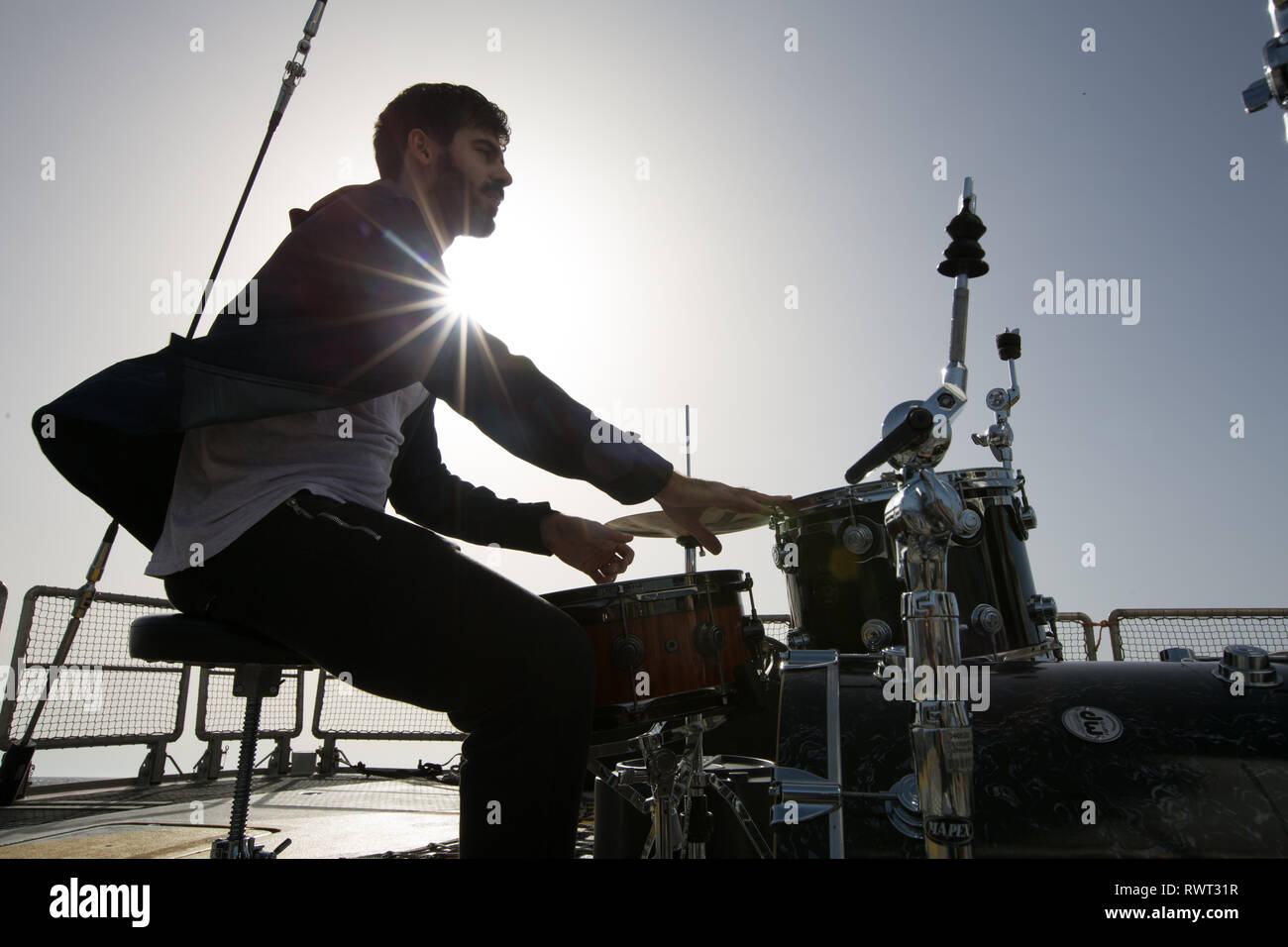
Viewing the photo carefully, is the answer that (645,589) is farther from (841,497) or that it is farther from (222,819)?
(222,819)

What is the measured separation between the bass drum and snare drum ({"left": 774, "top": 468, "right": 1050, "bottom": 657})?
4.45ft

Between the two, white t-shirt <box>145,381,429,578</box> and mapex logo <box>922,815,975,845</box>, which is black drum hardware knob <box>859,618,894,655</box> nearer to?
mapex logo <box>922,815,975,845</box>

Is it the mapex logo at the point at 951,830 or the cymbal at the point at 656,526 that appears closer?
the mapex logo at the point at 951,830

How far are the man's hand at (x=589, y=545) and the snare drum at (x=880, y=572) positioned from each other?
216 centimetres

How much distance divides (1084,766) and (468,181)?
200 cm

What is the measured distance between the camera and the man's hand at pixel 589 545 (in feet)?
5.46

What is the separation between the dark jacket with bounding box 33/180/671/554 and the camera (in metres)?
1.40

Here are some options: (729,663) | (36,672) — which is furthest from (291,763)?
(729,663)

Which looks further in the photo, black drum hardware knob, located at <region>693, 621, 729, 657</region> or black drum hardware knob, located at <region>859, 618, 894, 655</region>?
black drum hardware knob, located at <region>859, 618, 894, 655</region>

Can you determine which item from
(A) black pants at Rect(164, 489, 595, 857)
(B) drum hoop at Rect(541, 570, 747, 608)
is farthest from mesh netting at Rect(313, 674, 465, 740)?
(A) black pants at Rect(164, 489, 595, 857)
